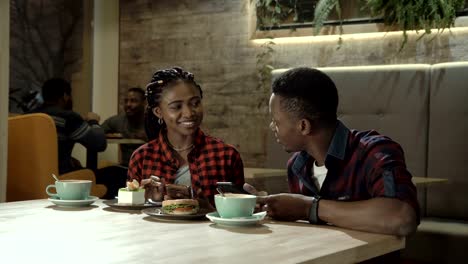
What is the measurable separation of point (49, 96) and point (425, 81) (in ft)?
9.33

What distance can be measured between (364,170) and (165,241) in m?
0.68

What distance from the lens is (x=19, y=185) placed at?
13.3 ft

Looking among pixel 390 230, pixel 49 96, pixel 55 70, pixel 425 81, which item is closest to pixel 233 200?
pixel 390 230

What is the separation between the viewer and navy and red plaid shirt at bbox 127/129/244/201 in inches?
96.8

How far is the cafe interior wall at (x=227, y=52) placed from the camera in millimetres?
4492

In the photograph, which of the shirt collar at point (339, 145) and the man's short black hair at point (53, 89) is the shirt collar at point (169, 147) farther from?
the man's short black hair at point (53, 89)

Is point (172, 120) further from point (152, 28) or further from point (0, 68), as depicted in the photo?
point (152, 28)

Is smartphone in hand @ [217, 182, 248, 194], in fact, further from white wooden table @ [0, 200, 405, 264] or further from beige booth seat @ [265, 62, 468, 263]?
beige booth seat @ [265, 62, 468, 263]

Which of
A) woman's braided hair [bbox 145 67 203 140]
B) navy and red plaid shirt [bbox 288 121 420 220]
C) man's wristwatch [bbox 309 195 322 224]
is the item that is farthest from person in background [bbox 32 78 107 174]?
man's wristwatch [bbox 309 195 322 224]

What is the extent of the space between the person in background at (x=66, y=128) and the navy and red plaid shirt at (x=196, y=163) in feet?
6.99

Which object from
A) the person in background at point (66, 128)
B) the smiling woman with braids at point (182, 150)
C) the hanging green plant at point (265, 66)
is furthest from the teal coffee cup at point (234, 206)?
the hanging green plant at point (265, 66)

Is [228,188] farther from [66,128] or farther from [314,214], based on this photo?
[66,128]

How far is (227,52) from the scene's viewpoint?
510cm

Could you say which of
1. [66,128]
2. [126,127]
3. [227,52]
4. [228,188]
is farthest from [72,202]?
[126,127]
